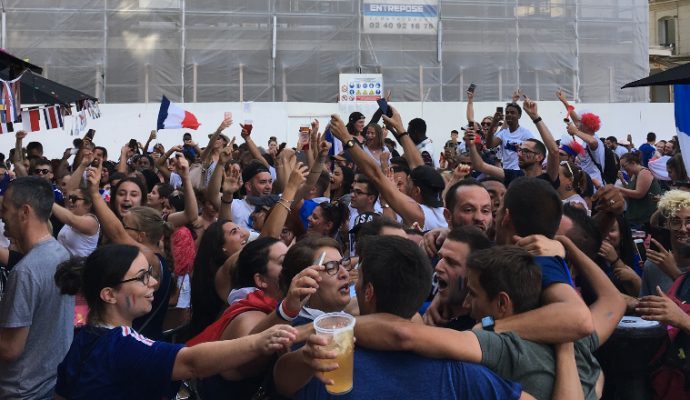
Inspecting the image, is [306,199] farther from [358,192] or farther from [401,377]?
[401,377]

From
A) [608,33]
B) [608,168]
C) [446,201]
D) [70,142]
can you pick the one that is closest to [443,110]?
[608,33]

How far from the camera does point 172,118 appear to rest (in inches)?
471

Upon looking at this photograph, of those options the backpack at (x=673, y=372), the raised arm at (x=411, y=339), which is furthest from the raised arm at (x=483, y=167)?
the raised arm at (x=411, y=339)

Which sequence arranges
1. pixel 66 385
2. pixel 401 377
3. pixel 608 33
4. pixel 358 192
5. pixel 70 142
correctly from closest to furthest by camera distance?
pixel 401 377 → pixel 66 385 → pixel 358 192 → pixel 70 142 → pixel 608 33

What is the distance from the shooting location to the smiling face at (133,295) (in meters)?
2.95

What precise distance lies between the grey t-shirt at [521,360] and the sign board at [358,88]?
16841 millimetres

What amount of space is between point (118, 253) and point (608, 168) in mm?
6887

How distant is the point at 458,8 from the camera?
20.4 metres

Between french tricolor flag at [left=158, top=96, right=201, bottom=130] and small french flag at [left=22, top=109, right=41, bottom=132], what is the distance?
2040 millimetres

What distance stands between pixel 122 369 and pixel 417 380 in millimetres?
1157

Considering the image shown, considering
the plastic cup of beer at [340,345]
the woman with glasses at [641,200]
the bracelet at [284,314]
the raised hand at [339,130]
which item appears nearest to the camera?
the plastic cup of beer at [340,345]

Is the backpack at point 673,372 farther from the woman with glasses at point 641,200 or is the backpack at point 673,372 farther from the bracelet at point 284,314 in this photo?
the woman with glasses at point 641,200

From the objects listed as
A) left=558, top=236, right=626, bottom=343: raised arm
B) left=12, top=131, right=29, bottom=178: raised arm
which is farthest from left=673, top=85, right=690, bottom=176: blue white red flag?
left=12, top=131, right=29, bottom=178: raised arm

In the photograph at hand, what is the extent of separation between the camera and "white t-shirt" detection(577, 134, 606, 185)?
8344 mm
